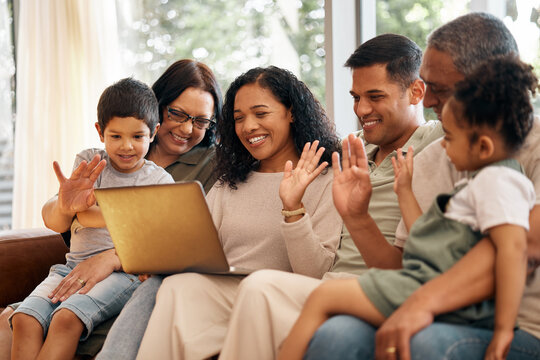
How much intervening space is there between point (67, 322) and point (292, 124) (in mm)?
952

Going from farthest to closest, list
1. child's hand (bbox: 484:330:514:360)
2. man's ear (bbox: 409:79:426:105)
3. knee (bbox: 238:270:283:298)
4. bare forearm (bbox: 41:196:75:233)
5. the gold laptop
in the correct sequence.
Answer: bare forearm (bbox: 41:196:75:233) → man's ear (bbox: 409:79:426:105) → the gold laptop → knee (bbox: 238:270:283:298) → child's hand (bbox: 484:330:514:360)

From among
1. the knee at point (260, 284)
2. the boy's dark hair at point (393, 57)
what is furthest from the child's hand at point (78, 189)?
the boy's dark hair at point (393, 57)

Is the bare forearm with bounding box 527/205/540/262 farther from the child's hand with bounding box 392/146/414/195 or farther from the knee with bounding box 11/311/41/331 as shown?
the knee with bounding box 11/311/41/331

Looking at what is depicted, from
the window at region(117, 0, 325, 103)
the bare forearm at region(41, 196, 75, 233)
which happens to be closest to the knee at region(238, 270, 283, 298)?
the bare forearm at region(41, 196, 75, 233)

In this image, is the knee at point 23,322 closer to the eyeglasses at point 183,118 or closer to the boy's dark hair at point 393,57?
the eyeglasses at point 183,118

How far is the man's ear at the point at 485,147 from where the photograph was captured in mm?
1264

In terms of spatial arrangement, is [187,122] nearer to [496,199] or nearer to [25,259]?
[25,259]

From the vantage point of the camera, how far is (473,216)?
1.29m

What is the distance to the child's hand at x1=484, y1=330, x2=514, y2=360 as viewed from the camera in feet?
3.80

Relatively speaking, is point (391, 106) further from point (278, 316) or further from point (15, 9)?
point (15, 9)

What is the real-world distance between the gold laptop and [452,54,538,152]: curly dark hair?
0.69 meters

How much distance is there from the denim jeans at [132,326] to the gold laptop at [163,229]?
3.0 inches

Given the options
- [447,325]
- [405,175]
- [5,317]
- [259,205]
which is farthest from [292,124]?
[5,317]

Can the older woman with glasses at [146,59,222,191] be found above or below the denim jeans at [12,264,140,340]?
above
